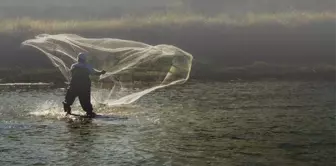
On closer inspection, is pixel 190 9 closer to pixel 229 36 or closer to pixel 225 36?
pixel 225 36

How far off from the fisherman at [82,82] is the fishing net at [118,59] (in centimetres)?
192

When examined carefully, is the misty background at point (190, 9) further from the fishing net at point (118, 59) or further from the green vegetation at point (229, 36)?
the fishing net at point (118, 59)

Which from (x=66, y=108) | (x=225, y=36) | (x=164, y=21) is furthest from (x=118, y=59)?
(x=164, y=21)

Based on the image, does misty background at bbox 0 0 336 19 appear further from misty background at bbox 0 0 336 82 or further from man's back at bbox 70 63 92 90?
man's back at bbox 70 63 92 90

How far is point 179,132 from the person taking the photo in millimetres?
21984

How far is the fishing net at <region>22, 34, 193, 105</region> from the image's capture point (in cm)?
2578

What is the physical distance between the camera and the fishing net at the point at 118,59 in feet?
84.6

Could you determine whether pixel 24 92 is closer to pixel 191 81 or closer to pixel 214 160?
pixel 191 81

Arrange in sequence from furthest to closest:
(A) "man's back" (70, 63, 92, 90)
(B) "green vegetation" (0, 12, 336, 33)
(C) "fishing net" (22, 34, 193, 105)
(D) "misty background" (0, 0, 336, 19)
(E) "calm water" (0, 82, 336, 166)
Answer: (D) "misty background" (0, 0, 336, 19), (B) "green vegetation" (0, 12, 336, 33), (C) "fishing net" (22, 34, 193, 105), (A) "man's back" (70, 63, 92, 90), (E) "calm water" (0, 82, 336, 166)

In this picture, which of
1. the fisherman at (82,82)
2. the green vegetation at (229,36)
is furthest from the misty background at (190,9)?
the fisherman at (82,82)

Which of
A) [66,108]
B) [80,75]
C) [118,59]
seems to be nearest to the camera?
[80,75]

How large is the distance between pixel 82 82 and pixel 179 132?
16.0 ft

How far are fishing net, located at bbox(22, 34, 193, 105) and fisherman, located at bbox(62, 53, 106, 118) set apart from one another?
1925 millimetres

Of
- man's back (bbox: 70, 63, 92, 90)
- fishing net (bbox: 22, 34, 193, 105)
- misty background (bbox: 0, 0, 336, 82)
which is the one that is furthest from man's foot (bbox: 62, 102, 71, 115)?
misty background (bbox: 0, 0, 336, 82)
